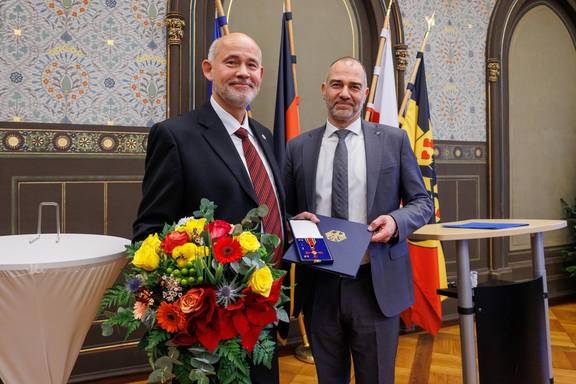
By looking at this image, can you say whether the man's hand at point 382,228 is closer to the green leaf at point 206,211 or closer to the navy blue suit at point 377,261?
the navy blue suit at point 377,261

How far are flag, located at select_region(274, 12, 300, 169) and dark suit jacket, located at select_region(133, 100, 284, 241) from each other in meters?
1.45

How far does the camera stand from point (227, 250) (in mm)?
917

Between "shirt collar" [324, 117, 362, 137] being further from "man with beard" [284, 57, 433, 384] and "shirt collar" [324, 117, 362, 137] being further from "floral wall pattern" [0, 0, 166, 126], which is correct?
"floral wall pattern" [0, 0, 166, 126]

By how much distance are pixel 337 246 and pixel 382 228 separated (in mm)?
187

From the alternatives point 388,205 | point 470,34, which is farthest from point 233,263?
point 470,34

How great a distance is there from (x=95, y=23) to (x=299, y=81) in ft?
4.41

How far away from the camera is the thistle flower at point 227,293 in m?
0.90

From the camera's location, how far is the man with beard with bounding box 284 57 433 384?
5.23 feet

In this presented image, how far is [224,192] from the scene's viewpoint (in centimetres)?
131

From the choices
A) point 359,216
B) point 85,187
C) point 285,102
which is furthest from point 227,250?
point 285,102

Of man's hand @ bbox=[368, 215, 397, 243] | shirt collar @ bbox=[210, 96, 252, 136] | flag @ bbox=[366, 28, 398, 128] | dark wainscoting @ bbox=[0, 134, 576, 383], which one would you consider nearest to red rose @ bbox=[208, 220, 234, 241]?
shirt collar @ bbox=[210, 96, 252, 136]

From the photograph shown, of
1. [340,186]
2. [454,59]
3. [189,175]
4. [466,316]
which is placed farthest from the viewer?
[454,59]

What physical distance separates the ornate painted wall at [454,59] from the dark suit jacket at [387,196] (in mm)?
2140

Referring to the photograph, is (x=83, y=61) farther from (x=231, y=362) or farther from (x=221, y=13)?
(x=231, y=362)
